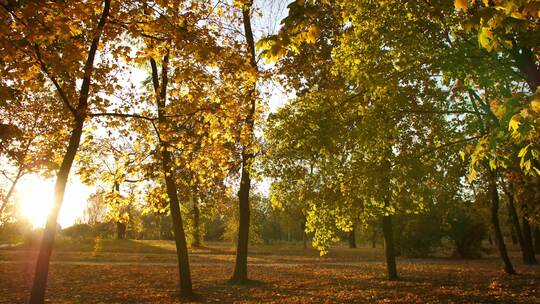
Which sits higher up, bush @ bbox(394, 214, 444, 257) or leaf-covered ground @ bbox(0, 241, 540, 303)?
bush @ bbox(394, 214, 444, 257)

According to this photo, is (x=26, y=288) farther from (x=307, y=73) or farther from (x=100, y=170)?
(x=307, y=73)

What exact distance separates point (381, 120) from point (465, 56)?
228cm

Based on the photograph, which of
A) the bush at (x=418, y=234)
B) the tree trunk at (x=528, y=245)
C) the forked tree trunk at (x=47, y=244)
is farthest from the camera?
the bush at (x=418, y=234)

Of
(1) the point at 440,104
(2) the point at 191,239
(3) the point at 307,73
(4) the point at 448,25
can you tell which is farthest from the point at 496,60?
(2) the point at 191,239

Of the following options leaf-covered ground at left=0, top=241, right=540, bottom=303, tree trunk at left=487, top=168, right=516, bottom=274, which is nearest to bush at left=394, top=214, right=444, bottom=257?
tree trunk at left=487, top=168, right=516, bottom=274

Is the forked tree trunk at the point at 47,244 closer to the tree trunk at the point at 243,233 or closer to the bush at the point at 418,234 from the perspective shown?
the tree trunk at the point at 243,233

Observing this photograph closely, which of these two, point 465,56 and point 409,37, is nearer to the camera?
point 465,56

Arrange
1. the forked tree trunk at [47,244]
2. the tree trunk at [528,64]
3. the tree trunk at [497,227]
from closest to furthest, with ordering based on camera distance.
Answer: the forked tree trunk at [47,244] < the tree trunk at [528,64] < the tree trunk at [497,227]

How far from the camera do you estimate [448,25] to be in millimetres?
9312

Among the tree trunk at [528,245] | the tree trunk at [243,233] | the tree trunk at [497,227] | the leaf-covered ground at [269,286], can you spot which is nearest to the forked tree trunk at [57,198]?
the leaf-covered ground at [269,286]

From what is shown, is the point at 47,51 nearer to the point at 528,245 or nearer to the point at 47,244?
the point at 47,244

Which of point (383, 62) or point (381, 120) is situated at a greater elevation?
point (383, 62)

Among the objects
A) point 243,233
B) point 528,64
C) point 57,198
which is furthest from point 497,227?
point 57,198

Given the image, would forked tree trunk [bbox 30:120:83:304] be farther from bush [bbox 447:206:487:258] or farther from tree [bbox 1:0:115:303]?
bush [bbox 447:206:487:258]
